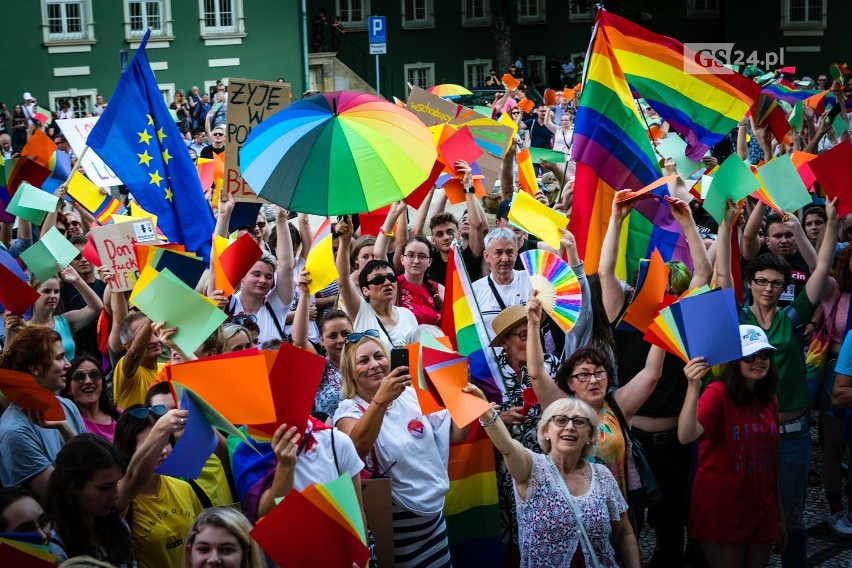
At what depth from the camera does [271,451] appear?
4.43m

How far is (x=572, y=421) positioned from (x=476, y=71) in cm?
3653

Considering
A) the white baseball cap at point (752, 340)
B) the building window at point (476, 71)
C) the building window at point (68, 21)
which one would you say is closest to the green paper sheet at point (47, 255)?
the white baseball cap at point (752, 340)

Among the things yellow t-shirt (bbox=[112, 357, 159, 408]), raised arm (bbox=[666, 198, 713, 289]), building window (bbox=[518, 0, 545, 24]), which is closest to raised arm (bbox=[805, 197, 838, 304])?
raised arm (bbox=[666, 198, 713, 289])

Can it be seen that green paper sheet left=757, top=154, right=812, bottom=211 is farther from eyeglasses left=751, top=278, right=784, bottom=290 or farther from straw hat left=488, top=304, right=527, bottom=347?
straw hat left=488, top=304, right=527, bottom=347

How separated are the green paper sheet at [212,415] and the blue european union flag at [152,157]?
12.4ft

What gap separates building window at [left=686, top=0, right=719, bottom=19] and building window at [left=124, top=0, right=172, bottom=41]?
20.5 metres

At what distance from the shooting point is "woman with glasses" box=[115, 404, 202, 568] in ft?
14.0

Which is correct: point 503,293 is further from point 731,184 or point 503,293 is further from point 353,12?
point 353,12

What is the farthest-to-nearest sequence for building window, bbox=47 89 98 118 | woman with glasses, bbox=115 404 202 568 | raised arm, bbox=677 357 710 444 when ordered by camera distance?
building window, bbox=47 89 98 118, raised arm, bbox=677 357 710 444, woman with glasses, bbox=115 404 202 568

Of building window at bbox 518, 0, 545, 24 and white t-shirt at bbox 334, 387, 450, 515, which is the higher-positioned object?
building window at bbox 518, 0, 545, 24

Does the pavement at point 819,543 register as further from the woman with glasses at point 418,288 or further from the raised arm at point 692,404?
the woman with glasses at point 418,288

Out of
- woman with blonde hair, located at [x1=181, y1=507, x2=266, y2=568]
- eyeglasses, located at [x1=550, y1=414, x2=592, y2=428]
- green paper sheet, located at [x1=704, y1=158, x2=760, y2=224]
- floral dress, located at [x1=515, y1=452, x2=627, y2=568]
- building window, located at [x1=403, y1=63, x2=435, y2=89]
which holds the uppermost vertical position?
building window, located at [x1=403, y1=63, x2=435, y2=89]

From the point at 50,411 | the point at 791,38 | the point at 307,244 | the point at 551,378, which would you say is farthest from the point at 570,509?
the point at 791,38

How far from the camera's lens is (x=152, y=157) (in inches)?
316
